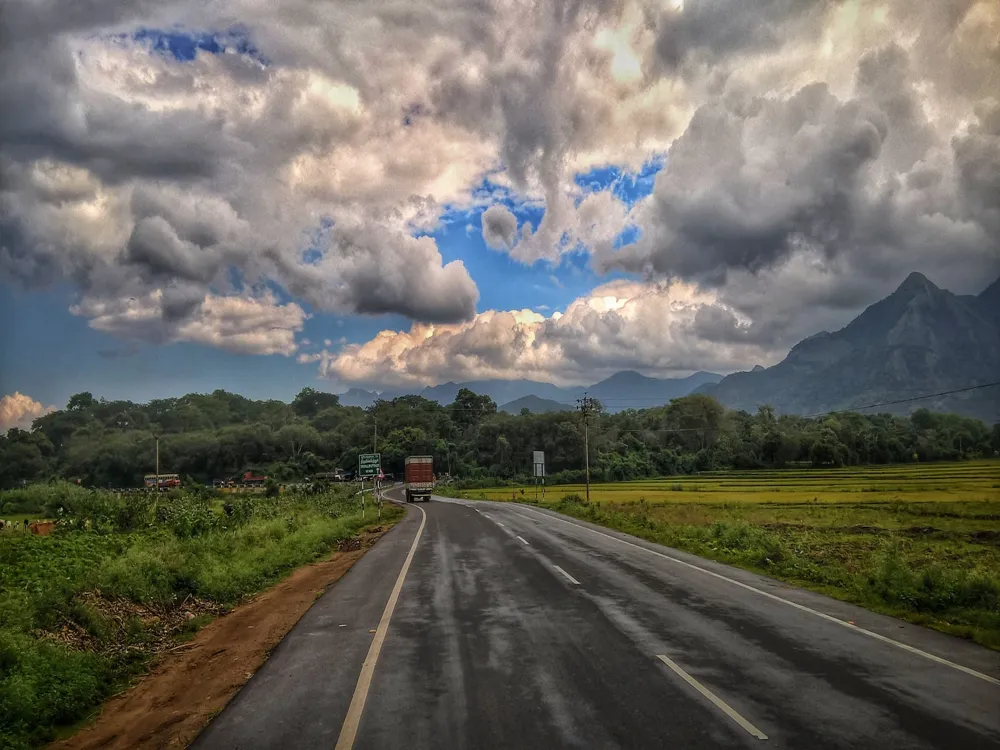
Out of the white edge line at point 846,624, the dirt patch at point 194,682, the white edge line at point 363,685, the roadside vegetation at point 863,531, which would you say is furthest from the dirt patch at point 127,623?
the roadside vegetation at point 863,531

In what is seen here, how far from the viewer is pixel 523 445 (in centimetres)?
11450

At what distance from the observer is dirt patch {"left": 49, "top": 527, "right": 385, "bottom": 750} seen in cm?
670

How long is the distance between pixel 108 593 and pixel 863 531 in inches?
1297

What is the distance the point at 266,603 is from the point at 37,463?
132746mm

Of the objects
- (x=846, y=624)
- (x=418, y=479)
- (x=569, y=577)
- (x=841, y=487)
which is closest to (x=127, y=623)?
(x=569, y=577)

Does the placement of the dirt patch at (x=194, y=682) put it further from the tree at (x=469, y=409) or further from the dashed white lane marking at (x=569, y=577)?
the tree at (x=469, y=409)

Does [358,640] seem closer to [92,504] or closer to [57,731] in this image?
[57,731]

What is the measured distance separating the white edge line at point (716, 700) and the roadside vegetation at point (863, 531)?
535 centimetres

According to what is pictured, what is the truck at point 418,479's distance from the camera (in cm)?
6156

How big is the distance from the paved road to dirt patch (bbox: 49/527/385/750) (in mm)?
418

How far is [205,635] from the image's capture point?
11.1 metres

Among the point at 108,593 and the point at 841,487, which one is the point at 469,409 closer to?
the point at 841,487

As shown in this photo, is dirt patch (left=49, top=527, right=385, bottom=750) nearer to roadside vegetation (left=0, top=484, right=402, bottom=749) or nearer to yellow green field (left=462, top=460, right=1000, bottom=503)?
roadside vegetation (left=0, top=484, right=402, bottom=749)

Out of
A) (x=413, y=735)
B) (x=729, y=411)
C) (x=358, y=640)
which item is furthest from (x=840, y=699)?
(x=729, y=411)
